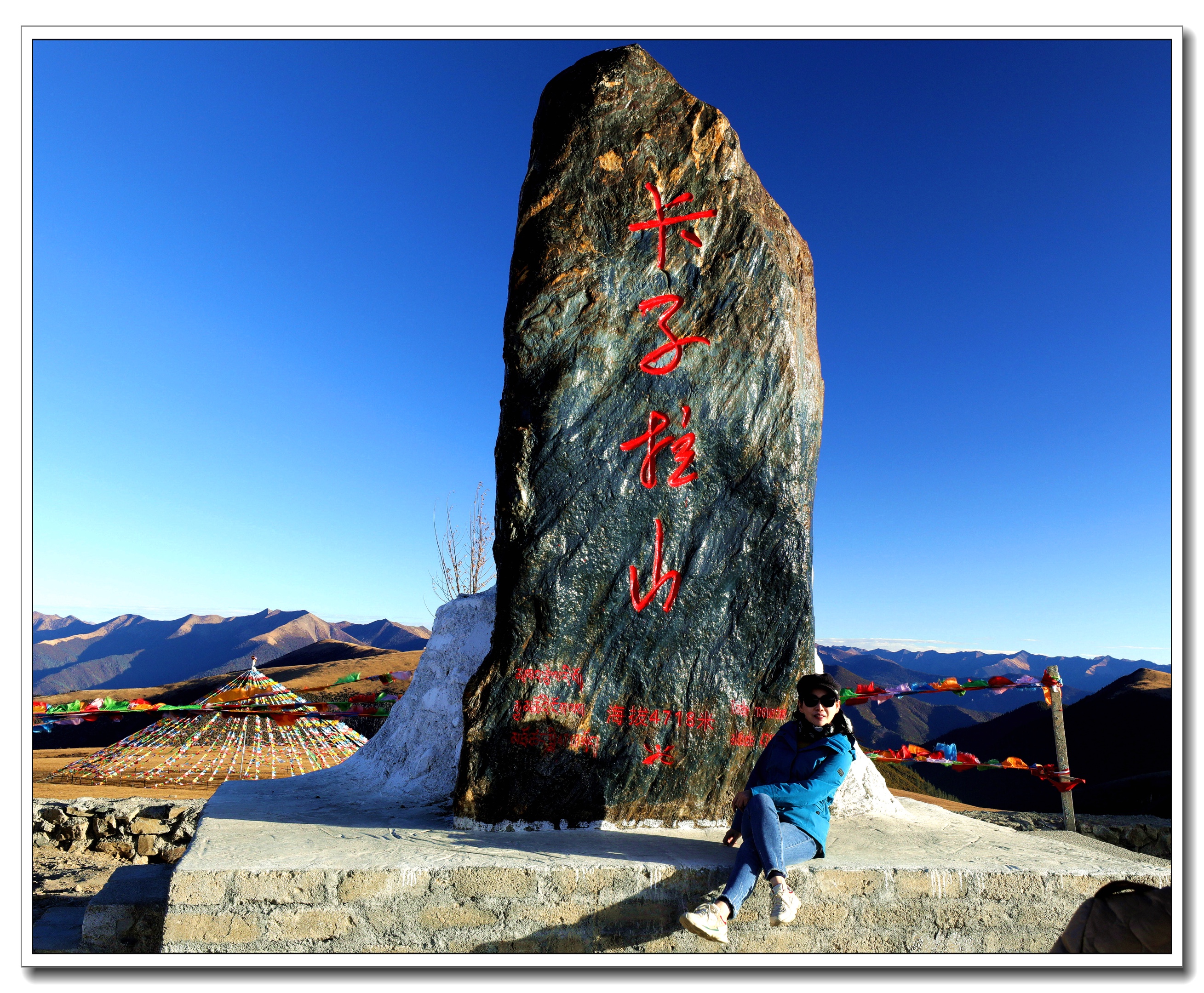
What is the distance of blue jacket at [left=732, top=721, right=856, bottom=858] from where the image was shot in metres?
2.99

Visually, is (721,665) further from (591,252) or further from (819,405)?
(591,252)

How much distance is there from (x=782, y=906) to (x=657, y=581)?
150 cm

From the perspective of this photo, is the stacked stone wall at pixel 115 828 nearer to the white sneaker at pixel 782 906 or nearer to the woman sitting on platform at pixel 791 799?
the woman sitting on platform at pixel 791 799

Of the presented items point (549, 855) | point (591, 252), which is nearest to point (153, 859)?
point (549, 855)

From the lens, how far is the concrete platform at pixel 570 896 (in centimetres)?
280

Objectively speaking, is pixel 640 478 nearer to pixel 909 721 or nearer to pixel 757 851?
pixel 757 851

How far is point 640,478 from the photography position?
12.5ft

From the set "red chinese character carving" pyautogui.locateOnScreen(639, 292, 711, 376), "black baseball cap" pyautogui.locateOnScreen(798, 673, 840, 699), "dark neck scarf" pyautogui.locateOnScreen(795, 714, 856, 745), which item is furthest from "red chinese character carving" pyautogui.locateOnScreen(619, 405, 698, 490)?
"dark neck scarf" pyautogui.locateOnScreen(795, 714, 856, 745)

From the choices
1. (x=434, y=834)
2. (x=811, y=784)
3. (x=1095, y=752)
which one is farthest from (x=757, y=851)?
(x=1095, y=752)

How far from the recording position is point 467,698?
141 inches

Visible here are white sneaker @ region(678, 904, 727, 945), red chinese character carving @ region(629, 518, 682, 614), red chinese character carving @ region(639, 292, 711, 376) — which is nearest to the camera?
white sneaker @ region(678, 904, 727, 945)

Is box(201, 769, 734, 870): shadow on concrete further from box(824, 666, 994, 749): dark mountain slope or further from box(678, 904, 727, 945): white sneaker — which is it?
box(824, 666, 994, 749): dark mountain slope
